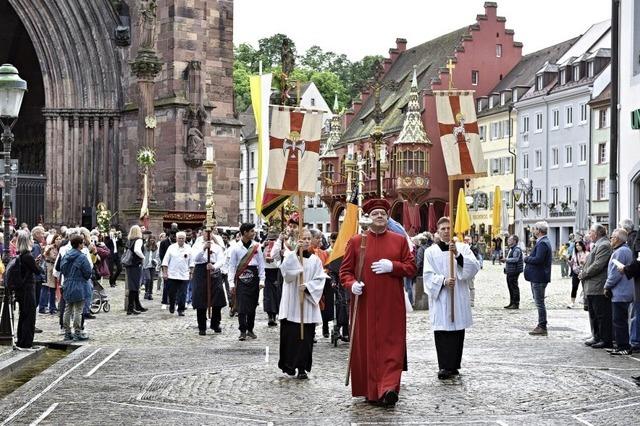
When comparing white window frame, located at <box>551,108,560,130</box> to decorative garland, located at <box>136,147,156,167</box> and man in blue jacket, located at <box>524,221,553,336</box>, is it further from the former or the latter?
man in blue jacket, located at <box>524,221,553,336</box>

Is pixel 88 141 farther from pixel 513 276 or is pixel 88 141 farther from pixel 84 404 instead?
pixel 84 404

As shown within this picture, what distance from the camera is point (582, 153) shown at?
73.4m

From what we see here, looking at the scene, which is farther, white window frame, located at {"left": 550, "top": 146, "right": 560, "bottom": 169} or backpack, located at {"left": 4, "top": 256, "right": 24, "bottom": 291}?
white window frame, located at {"left": 550, "top": 146, "right": 560, "bottom": 169}

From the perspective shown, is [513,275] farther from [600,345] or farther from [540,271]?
[600,345]

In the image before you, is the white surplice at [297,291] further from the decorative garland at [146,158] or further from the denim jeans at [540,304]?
the decorative garland at [146,158]


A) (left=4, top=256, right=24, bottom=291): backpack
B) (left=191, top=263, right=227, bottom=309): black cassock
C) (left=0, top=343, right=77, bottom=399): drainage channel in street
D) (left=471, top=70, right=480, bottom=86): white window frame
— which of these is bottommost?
(left=0, top=343, right=77, bottom=399): drainage channel in street

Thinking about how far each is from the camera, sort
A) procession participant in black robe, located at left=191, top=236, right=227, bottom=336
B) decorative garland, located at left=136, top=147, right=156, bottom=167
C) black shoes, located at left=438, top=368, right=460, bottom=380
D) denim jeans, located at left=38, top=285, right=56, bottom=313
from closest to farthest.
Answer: black shoes, located at left=438, top=368, right=460, bottom=380, procession participant in black robe, located at left=191, top=236, right=227, bottom=336, denim jeans, located at left=38, top=285, right=56, bottom=313, decorative garland, located at left=136, top=147, right=156, bottom=167

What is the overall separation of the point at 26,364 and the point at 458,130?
5.89 meters

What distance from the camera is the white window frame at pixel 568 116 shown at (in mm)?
74500

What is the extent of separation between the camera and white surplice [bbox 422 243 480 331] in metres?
13.7

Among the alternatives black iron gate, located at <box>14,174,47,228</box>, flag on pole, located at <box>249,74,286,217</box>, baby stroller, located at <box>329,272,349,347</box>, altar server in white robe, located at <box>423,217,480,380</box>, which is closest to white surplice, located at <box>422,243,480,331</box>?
altar server in white robe, located at <box>423,217,480,380</box>

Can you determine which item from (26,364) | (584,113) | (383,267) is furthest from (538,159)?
(383,267)

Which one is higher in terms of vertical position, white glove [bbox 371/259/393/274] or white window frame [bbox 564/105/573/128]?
white window frame [bbox 564/105/573/128]

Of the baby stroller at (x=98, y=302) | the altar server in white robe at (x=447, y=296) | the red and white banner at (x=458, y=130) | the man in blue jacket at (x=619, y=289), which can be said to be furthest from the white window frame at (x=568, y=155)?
the altar server in white robe at (x=447, y=296)
